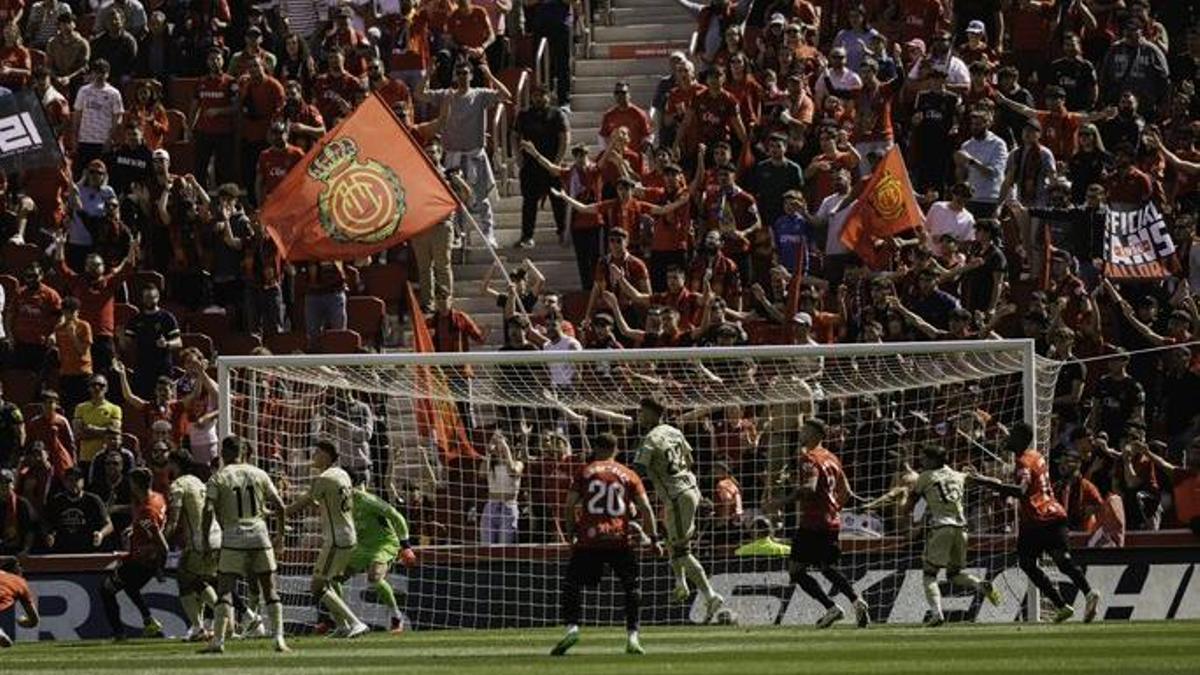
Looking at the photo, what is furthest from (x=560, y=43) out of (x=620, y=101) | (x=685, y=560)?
(x=685, y=560)

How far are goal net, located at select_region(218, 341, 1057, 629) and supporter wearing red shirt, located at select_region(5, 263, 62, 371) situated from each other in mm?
3023

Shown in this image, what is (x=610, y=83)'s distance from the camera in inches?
1510

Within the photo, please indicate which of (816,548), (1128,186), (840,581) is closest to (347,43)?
(1128,186)

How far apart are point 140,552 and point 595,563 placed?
606cm

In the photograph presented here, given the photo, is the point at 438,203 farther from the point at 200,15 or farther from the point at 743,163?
the point at 200,15

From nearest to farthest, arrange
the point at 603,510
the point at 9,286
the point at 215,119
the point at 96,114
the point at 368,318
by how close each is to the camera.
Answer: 1. the point at 603,510
2. the point at 368,318
3. the point at 9,286
4. the point at 215,119
5. the point at 96,114

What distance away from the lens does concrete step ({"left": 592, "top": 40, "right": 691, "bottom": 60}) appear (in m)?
38.5

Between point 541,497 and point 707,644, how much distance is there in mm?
5231

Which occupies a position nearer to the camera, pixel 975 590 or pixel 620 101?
pixel 975 590

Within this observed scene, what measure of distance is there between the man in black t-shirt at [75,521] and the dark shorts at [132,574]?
2056 mm

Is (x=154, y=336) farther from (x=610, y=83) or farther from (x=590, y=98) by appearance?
(x=610, y=83)

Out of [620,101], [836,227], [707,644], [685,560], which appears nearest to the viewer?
[707,644]

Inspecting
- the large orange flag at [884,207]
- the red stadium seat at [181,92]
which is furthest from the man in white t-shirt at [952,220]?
the red stadium seat at [181,92]

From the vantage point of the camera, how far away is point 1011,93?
34.3 metres
